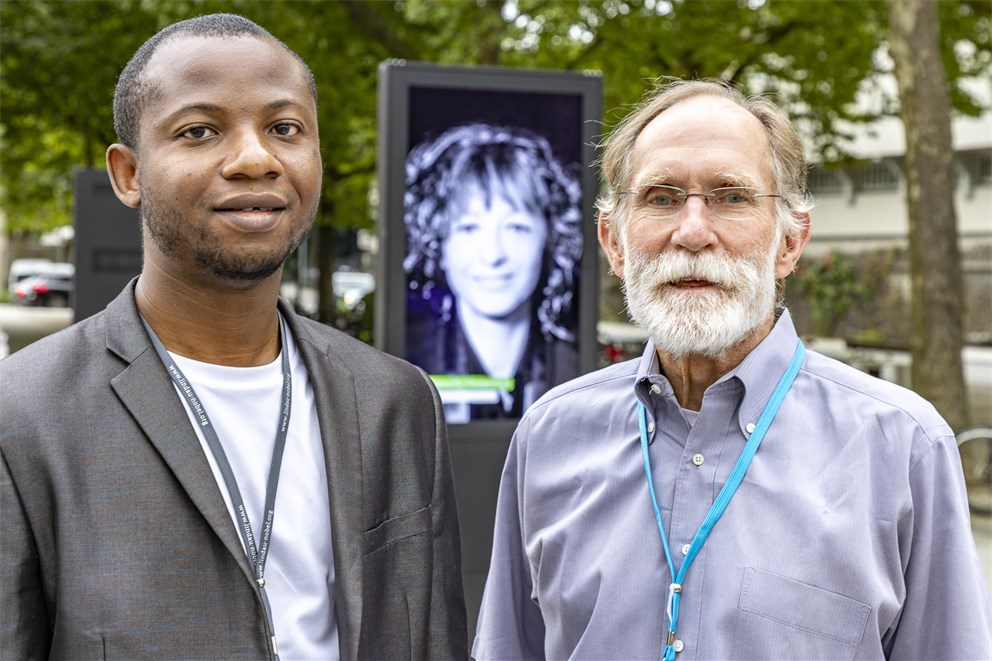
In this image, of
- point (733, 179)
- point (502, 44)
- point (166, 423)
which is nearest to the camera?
point (166, 423)

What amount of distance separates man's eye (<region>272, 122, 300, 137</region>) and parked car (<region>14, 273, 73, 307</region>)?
48.0 meters

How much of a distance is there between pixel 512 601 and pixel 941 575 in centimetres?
95

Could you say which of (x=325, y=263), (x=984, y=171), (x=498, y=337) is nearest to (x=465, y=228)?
(x=498, y=337)

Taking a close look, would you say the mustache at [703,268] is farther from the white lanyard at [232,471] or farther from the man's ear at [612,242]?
the white lanyard at [232,471]

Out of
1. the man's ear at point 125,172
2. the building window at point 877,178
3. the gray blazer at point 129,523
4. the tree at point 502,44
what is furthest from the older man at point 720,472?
the building window at point 877,178

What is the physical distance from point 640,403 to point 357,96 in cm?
1630

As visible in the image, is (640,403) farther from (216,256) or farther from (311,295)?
(311,295)

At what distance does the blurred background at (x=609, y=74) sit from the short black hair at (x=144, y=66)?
185 inches

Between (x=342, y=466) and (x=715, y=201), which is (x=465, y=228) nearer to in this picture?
(x=715, y=201)

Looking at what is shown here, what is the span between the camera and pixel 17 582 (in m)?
1.73

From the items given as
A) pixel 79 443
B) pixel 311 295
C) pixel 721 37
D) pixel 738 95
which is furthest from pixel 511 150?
pixel 311 295

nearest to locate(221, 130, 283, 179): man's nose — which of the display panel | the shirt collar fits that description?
the shirt collar

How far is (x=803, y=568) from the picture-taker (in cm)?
209

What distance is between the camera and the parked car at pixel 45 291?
4669cm
